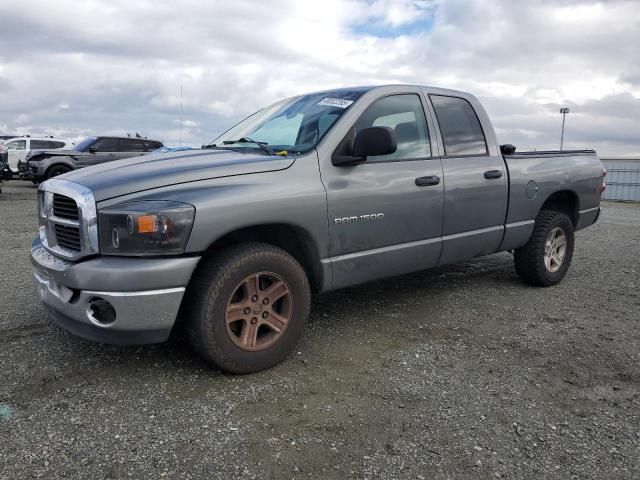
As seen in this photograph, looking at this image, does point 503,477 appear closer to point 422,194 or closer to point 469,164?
point 422,194

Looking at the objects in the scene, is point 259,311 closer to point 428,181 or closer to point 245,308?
point 245,308

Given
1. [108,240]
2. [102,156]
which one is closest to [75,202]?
[108,240]

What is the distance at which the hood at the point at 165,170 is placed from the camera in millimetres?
3000

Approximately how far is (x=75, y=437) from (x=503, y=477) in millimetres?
2004

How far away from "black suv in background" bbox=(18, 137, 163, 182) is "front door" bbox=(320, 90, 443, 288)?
13.0m

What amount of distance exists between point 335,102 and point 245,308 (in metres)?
1.76

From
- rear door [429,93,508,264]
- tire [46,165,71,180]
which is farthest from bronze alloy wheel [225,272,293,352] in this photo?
tire [46,165,71,180]

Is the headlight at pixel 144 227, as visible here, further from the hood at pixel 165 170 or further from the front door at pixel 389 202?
the front door at pixel 389 202

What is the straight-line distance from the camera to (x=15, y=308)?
4531mm

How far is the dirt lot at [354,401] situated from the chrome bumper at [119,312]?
358mm

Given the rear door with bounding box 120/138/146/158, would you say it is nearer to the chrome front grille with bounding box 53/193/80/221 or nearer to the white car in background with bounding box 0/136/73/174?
the white car in background with bounding box 0/136/73/174

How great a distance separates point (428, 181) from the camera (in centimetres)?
411

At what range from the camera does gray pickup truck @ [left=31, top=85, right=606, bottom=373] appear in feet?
9.48

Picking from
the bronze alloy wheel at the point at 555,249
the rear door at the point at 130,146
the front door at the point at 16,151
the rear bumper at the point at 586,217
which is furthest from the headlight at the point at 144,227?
the front door at the point at 16,151
